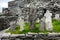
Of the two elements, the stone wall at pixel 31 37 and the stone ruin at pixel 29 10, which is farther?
the stone ruin at pixel 29 10

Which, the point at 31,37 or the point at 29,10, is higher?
the point at 29,10

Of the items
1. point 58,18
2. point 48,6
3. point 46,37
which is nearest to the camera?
point 46,37

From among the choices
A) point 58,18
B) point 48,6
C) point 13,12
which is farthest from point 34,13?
point 13,12

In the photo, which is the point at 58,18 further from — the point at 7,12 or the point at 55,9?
the point at 7,12

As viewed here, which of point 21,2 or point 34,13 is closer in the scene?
point 34,13

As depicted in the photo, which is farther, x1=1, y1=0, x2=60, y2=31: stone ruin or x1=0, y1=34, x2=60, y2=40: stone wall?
x1=1, y1=0, x2=60, y2=31: stone ruin

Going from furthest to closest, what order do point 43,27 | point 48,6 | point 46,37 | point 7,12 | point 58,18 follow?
point 7,12 < point 48,6 < point 58,18 < point 43,27 < point 46,37

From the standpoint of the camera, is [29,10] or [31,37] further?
[29,10]

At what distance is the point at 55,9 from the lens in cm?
2727

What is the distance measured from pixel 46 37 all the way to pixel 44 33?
0.36m

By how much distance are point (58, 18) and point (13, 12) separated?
1052 centimetres

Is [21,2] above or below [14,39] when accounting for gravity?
above

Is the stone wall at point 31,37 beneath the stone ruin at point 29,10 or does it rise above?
beneath

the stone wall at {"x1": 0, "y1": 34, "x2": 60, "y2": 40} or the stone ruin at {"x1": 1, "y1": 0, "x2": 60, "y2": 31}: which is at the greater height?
the stone ruin at {"x1": 1, "y1": 0, "x2": 60, "y2": 31}
